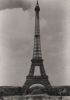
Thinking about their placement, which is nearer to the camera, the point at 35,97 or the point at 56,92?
the point at 35,97

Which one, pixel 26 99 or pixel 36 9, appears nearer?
pixel 26 99

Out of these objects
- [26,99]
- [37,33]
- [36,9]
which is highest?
[36,9]

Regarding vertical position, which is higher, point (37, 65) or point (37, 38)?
point (37, 38)

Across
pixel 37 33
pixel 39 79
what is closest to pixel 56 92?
pixel 39 79

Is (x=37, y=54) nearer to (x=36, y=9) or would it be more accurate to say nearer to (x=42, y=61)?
(x=42, y=61)

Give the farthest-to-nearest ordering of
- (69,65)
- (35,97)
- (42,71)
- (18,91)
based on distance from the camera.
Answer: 1. (18,91)
2. (42,71)
3. (35,97)
4. (69,65)

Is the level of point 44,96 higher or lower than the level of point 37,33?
lower

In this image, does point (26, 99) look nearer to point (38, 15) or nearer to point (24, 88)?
point (24, 88)

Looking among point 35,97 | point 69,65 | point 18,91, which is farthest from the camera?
point 18,91

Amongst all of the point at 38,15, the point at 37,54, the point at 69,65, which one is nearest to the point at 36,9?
the point at 38,15
